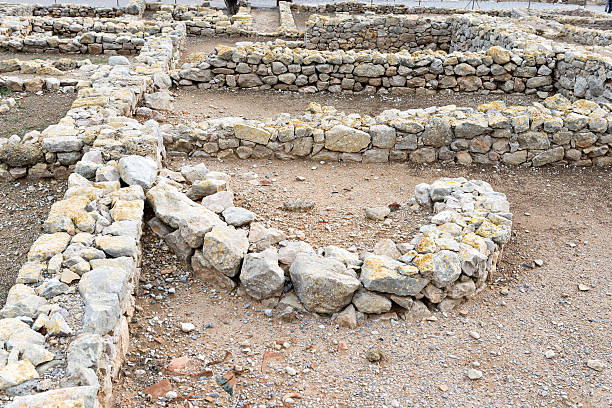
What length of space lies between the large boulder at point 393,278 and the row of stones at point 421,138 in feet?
12.0

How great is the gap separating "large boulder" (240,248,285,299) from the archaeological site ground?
0.07ft

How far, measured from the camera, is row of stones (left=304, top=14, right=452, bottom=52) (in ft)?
58.8

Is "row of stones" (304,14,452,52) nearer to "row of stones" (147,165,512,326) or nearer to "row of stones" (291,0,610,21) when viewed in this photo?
"row of stones" (291,0,610,21)

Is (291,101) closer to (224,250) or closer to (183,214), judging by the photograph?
(183,214)

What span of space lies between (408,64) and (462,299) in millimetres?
7996

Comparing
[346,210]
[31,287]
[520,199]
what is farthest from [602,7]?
[31,287]

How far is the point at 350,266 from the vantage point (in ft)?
18.2

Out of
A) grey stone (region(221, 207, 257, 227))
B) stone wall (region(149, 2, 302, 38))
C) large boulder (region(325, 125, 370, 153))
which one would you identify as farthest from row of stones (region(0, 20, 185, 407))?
stone wall (region(149, 2, 302, 38))

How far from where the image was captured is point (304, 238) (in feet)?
21.3

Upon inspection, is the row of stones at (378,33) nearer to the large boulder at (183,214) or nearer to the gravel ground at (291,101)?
the gravel ground at (291,101)

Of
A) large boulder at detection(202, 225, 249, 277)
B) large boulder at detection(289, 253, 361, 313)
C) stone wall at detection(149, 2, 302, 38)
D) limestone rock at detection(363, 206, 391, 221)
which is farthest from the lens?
stone wall at detection(149, 2, 302, 38)

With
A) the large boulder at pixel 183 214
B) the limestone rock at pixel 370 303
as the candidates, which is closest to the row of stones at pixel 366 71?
the large boulder at pixel 183 214

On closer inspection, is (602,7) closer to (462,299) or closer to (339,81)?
(339,81)

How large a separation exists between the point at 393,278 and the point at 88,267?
278 cm
